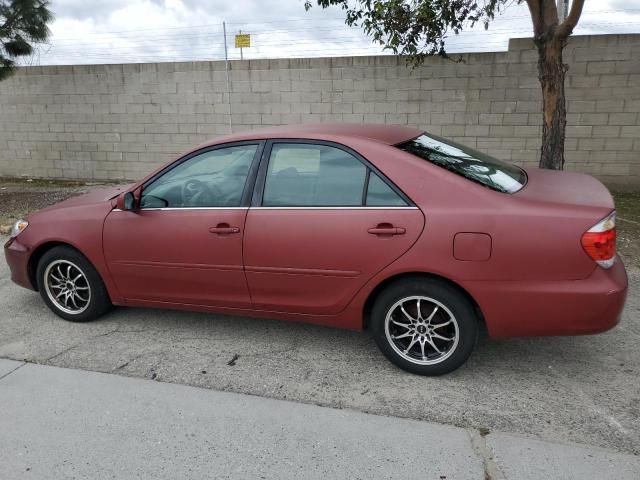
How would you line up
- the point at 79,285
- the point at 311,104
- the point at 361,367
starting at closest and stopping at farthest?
the point at 361,367 < the point at 79,285 < the point at 311,104

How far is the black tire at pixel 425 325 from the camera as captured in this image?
3.09 metres

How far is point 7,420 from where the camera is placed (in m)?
2.95

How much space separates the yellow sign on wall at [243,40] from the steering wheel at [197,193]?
259 inches

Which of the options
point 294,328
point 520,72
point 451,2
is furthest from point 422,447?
point 520,72

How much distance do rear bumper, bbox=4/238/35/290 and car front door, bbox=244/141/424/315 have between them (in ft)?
6.69

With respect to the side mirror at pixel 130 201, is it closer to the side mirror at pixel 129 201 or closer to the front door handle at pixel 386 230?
the side mirror at pixel 129 201

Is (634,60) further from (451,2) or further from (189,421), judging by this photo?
(189,421)

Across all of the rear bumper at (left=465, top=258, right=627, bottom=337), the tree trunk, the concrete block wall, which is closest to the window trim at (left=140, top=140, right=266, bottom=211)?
Answer: the rear bumper at (left=465, top=258, right=627, bottom=337)

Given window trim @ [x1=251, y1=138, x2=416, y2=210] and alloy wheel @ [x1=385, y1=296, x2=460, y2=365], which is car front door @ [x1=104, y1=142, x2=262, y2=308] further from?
alloy wheel @ [x1=385, y1=296, x2=460, y2=365]

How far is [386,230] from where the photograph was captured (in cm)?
311

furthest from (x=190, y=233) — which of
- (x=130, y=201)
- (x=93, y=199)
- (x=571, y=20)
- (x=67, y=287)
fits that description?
(x=571, y=20)

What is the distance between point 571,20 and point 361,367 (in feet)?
16.1

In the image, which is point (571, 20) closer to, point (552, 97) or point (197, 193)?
point (552, 97)

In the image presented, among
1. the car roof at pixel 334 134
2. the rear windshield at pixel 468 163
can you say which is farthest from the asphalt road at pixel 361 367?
the car roof at pixel 334 134
